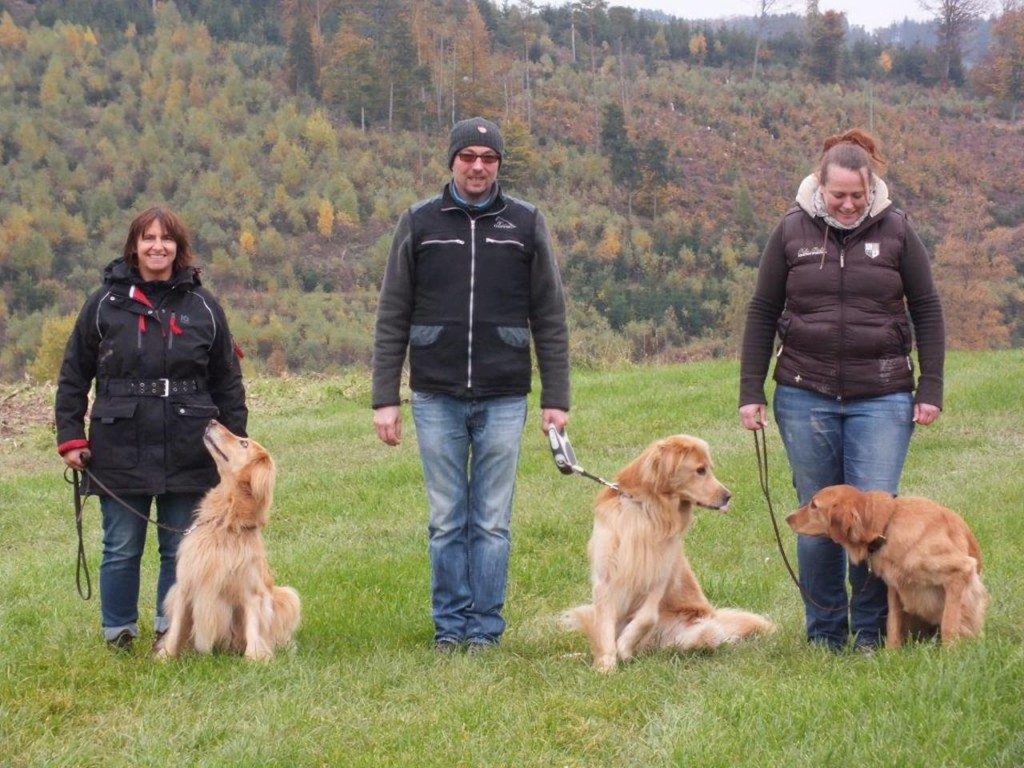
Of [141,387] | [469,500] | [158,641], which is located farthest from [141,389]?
[469,500]

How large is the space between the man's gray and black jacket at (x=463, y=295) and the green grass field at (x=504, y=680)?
132 centimetres

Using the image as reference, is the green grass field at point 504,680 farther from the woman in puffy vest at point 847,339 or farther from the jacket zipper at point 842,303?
the jacket zipper at point 842,303

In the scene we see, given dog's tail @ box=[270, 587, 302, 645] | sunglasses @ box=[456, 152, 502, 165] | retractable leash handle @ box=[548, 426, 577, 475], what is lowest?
dog's tail @ box=[270, 587, 302, 645]

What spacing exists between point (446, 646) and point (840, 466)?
2.02 meters

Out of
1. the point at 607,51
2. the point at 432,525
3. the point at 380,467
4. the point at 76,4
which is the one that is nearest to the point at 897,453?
the point at 432,525

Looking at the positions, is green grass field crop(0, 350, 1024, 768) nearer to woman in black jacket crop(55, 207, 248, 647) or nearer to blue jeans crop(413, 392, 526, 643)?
blue jeans crop(413, 392, 526, 643)

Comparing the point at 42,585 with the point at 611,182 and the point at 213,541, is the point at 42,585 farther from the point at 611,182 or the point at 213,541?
the point at 611,182

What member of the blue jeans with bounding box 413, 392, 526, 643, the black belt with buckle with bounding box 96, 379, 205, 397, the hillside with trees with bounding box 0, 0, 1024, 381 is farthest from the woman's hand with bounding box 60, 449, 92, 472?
the hillside with trees with bounding box 0, 0, 1024, 381

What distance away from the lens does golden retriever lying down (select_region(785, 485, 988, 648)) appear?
479 cm

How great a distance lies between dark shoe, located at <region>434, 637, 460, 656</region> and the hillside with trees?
31859mm

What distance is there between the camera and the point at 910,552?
4867mm

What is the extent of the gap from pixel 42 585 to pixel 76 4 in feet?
210

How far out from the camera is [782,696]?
171 inches

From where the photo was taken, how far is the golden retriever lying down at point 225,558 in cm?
532
